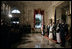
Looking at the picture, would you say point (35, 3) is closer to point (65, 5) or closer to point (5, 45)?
point (65, 5)

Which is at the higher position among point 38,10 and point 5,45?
point 38,10

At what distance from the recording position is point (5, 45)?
1204 millimetres

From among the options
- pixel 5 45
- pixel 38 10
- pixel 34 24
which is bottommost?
pixel 5 45

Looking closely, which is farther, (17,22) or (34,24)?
(34,24)

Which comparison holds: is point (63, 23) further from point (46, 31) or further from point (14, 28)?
point (14, 28)

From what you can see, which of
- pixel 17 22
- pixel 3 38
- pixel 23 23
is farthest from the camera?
pixel 23 23

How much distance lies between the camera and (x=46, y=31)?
162cm

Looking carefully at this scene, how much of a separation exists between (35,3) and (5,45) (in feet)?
2.59

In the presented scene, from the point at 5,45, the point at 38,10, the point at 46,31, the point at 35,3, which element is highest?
the point at 35,3

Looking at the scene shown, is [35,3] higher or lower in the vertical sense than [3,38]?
higher

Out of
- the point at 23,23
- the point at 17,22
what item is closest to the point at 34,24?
the point at 23,23

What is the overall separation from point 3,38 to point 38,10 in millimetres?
713

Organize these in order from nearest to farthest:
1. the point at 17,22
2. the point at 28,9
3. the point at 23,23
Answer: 1. the point at 17,22
2. the point at 23,23
3. the point at 28,9

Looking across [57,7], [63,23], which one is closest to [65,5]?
[57,7]
